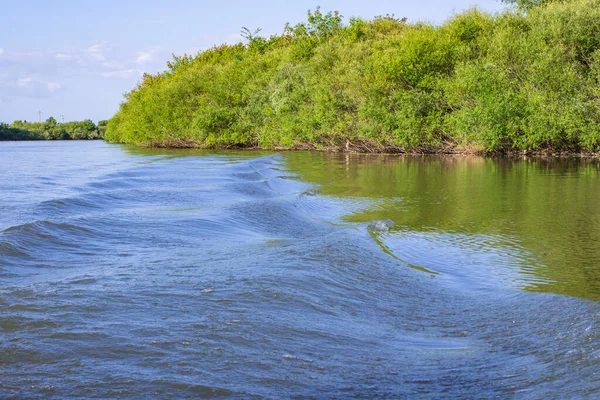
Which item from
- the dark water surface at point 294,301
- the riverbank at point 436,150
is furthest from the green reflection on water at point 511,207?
the riverbank at point 436,150

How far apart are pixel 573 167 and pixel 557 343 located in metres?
23.5

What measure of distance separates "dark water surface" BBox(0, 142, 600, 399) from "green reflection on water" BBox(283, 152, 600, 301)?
3.6 inches

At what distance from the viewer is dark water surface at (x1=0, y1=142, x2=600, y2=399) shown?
13.8ft

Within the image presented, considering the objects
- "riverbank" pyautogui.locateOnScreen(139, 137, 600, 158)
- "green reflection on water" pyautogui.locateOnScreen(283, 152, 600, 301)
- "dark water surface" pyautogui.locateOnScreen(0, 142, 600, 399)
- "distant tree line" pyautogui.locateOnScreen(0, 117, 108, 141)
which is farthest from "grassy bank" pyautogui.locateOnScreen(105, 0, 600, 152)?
"distant tree line" pyautogui.locateOnScreen(0, 117, 108, 141)

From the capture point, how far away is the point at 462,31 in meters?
38.1

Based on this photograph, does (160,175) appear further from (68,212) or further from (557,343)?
(557,343)

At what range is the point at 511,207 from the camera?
569 inches

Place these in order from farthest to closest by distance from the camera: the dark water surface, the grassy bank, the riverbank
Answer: the riverbank, the grassy bank, the dark water surface

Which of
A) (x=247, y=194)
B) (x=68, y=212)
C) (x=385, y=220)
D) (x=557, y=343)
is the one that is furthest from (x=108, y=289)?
(x=247, y=194)

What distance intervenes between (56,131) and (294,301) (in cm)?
13247

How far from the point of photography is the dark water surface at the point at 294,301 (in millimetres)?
4215

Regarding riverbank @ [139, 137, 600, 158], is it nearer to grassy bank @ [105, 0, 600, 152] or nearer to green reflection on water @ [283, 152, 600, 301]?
grassy bank @ [105, 0, 600, 152]

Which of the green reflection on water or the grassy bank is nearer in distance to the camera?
the green reflection on water

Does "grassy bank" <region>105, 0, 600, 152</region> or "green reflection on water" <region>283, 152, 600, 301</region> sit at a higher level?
"grassy bank" <region>105, 0, 600, 152</region>
